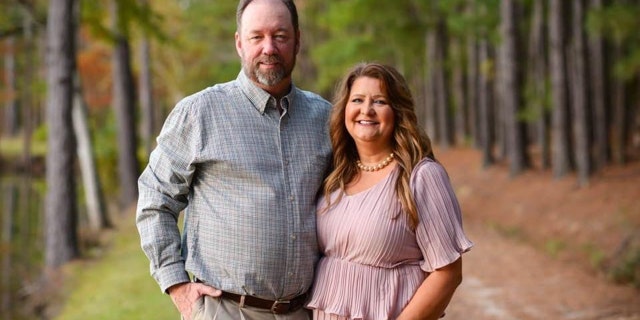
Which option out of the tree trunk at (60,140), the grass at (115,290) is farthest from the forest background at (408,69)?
the grass at (115,290)

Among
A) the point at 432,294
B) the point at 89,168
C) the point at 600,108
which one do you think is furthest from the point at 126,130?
the point at 432,294

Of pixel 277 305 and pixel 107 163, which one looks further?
pixel 107 163

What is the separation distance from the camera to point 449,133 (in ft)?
81.2

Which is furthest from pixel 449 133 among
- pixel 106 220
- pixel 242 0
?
pixel 242 0

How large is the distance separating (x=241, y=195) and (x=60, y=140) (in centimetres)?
880

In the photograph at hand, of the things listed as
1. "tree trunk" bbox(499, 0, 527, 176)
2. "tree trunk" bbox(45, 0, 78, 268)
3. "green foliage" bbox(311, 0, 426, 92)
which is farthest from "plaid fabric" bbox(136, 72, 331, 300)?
"green foliage" bbox(311, 0, 426, 92)

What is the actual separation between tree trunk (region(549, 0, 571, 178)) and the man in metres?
12.8

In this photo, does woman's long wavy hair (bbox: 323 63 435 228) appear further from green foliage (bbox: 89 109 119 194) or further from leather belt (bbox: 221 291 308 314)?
green foliage (bbox: 89 109 119 194)

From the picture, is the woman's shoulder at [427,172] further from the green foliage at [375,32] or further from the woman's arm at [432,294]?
the green foliage at [375,32]

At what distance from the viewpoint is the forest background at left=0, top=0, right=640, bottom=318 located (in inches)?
459

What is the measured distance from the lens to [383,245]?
3.31m

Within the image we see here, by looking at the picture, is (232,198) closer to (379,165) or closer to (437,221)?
(379,165)

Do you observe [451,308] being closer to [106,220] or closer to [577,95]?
[577,95]

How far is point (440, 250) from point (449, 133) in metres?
21.9
